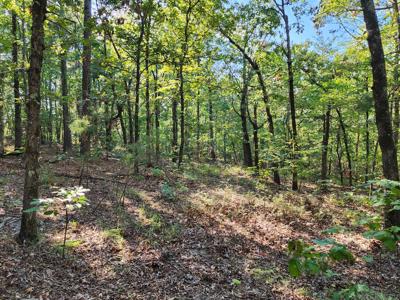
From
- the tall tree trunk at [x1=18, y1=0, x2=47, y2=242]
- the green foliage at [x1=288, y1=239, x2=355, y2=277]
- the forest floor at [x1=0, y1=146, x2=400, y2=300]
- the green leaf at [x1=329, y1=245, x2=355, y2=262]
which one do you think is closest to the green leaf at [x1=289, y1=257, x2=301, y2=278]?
the green foliage at [x1=288, y1=239, x2=355, y2=277]

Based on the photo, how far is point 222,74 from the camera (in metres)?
19.6

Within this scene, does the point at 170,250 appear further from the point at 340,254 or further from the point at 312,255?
the point at 340,254

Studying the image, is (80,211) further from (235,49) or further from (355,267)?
(235,49)

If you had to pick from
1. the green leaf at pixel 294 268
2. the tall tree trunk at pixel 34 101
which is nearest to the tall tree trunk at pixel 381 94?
the green leaf at pixel 294 268

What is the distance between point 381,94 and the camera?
701 cm

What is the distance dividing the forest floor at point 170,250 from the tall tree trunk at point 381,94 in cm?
173

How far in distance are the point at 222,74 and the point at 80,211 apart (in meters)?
14.3

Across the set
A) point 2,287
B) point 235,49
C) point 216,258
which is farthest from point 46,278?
point 235,49

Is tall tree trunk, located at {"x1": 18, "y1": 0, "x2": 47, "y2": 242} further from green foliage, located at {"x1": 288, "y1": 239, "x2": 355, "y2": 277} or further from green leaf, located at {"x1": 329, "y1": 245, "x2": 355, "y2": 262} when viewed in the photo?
green leaf, located at {"x1": 329, "y1": 245, "x2": 355, "y2": 262}

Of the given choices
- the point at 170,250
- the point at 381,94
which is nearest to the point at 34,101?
the point at 170,250

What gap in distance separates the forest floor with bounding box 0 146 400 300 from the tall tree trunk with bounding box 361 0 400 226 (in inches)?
68.1

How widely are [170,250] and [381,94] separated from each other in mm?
5855

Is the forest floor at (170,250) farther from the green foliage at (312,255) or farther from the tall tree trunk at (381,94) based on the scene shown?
the green foliage at (312,255)

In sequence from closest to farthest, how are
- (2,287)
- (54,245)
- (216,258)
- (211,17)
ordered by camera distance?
(2,287)
(54,245)
(216,258)
(211,17)
